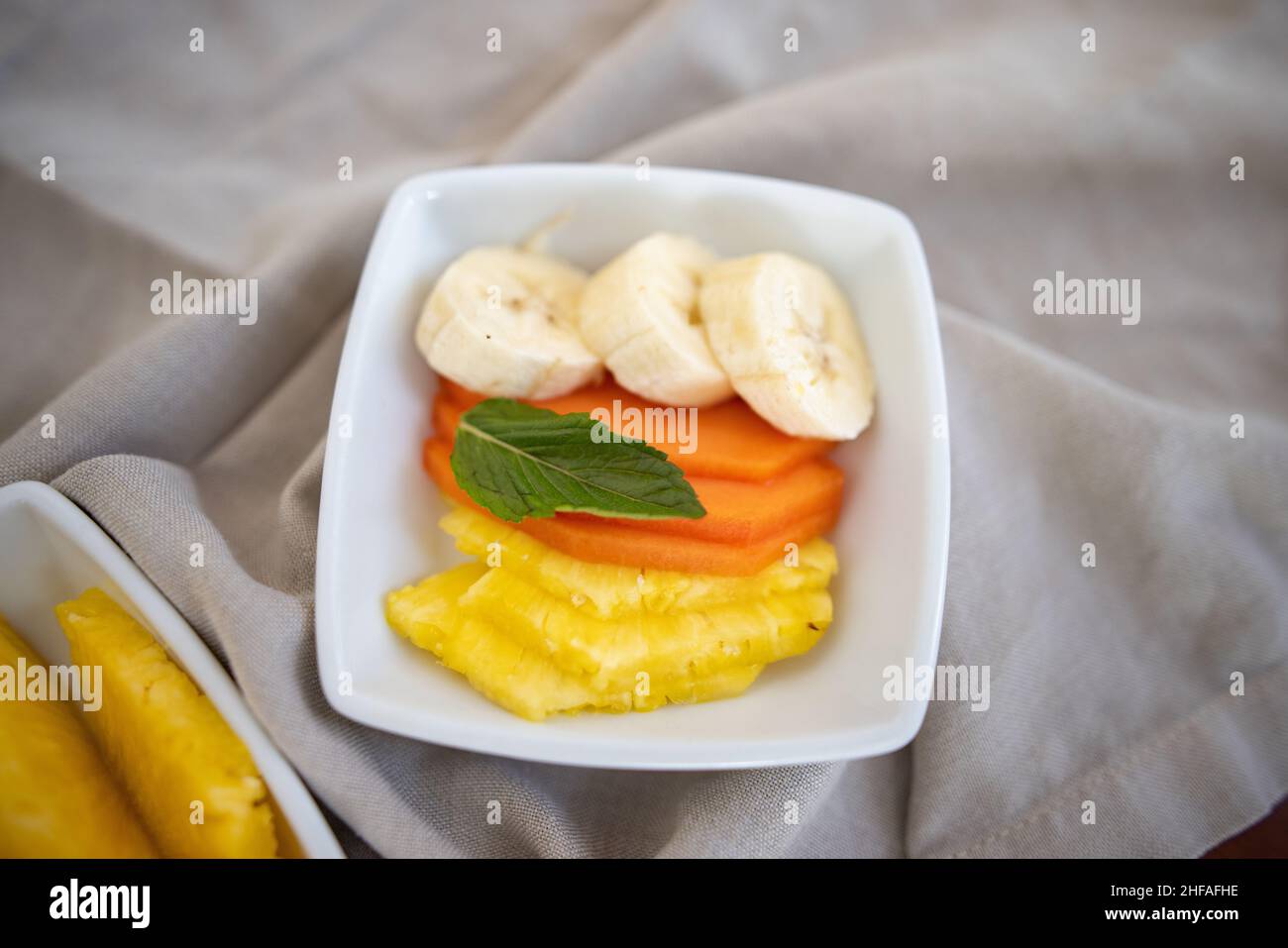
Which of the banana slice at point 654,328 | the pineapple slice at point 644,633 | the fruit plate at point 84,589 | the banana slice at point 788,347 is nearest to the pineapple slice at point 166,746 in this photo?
the fruit plate at point 84,589

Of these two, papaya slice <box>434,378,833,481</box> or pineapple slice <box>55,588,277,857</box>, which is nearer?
pineapple slice <box>55,588,277,857</box>

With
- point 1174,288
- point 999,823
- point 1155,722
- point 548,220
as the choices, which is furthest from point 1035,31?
point 999,823

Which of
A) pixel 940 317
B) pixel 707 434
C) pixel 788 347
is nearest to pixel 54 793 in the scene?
pixel 707 434

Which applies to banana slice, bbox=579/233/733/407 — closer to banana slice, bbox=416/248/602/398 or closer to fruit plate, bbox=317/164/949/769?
banana slice, bbox=416/248/602/398

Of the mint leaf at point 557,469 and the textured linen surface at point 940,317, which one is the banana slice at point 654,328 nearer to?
the mint leaf at point 557,469

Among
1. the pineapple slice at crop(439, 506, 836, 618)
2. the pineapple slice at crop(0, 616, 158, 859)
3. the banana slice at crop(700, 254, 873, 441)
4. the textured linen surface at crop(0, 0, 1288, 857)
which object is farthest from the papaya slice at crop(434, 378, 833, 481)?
the pineapple slice at crop(0, 616, 158, 859)

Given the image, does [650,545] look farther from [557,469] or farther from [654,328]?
[654,328]
